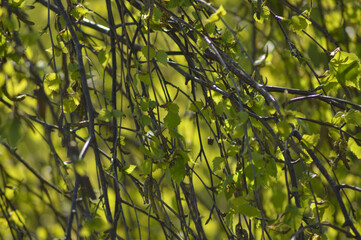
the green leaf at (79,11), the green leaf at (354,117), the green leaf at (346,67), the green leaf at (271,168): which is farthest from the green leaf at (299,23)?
the green leaf at (79,11)

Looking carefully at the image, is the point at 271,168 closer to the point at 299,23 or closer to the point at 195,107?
the point at 195,107

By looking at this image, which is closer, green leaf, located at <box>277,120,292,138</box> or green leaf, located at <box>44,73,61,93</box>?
green leaf, located at <box>277,120,292,138</box>

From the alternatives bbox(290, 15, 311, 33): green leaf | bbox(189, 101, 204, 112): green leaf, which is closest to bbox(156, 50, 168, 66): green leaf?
bbox(189, 101, 204, 112): green leaf

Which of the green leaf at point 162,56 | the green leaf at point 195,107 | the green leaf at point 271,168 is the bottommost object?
the green leaf at point 271,168

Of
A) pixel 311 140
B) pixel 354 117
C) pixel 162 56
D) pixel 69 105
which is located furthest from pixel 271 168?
pixel 69 105

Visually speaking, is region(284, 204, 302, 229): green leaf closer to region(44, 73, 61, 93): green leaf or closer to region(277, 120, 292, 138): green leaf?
region(277, 120, 292, 138): green leaf

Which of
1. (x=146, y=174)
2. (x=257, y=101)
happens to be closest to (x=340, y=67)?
(x=257, y=101)

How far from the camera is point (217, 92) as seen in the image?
1.03 metres

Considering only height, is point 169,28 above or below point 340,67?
above

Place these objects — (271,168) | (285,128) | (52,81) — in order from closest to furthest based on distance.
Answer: (285,128) < (271,168) < (52,81)

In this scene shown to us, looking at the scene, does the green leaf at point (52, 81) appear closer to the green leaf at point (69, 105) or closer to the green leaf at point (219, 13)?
the green leaf at point (69, 105)

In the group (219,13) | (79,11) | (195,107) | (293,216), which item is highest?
(79,11)

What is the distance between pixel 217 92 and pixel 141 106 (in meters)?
0.17

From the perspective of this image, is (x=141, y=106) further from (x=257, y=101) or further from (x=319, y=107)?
(x=319, y=107)
